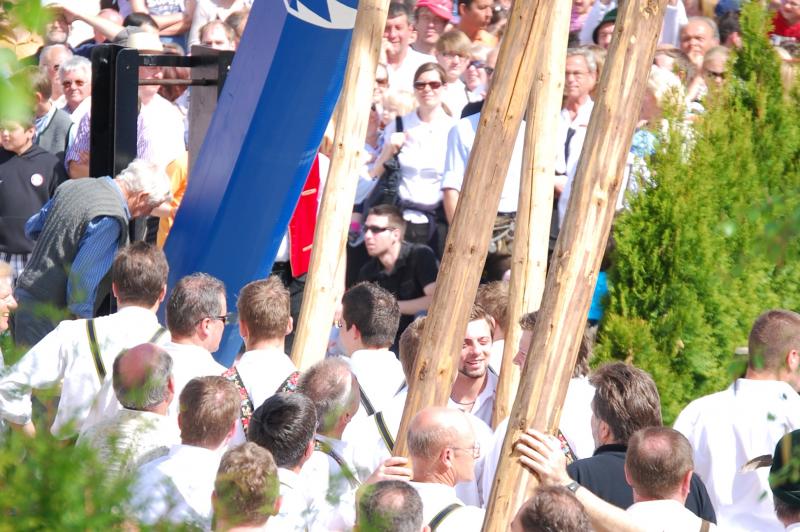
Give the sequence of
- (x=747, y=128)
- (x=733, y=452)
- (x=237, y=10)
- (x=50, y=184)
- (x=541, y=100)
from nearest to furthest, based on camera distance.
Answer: (x=733, y=452) → (x=541, y=100) → (x=747, y=128) → (x=50, y=184) → (x=237, y=10)

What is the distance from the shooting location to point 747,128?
7121 mm

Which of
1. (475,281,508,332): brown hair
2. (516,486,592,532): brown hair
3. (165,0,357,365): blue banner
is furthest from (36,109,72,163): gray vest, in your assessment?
(516,486,592,532): brown hair

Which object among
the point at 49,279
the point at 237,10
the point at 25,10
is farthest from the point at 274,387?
the point at 237,10

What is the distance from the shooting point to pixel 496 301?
21.6 feet

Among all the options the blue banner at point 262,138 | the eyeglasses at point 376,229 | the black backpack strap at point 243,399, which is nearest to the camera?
the black backpack strap at point 243,399

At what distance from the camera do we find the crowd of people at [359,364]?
3039mm

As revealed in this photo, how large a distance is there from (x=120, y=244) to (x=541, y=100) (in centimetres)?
216

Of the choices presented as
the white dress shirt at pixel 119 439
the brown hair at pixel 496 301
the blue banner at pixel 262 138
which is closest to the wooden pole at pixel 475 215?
the brown hair at pixel 496 301

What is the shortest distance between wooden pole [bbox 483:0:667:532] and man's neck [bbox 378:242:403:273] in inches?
142

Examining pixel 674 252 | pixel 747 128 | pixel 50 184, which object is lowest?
pixel 50 184

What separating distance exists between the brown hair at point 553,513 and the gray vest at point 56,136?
235 inches

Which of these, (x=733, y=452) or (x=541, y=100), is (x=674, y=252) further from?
(x=733, y=452)

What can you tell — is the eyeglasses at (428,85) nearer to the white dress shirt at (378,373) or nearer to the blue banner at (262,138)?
the blue banner at (262,138)

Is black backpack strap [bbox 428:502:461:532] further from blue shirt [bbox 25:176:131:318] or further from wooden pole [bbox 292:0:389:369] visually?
blue shirt [bbox 25:176:131:318]
